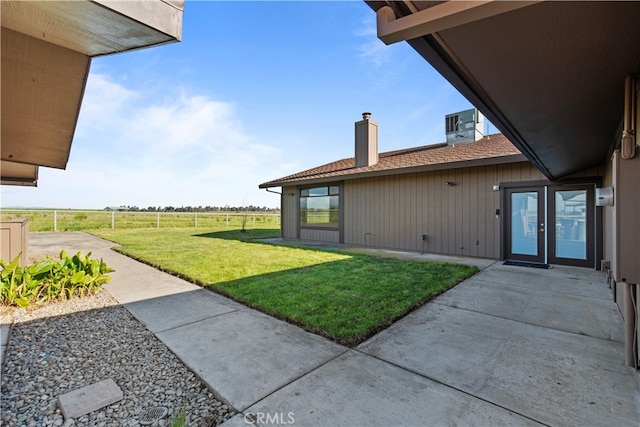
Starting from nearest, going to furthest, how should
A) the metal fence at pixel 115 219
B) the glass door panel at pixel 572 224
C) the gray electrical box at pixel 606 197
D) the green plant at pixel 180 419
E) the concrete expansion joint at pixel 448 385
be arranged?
the green plant at pixel 180 419 → the concrete expansion joint at pixel 448 385 → the gray electrical box at pixel 606 197 → the glass door panel at pixel 572 224 → the metal fence at pixel 115 219

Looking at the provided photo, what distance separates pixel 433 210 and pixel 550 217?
2660mm

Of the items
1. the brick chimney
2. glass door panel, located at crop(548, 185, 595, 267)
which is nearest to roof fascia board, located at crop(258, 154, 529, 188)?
glass door panel, located at crop(548, 185, 595, 267)

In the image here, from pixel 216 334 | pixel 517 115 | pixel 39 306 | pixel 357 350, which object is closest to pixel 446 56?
pixel 517 115

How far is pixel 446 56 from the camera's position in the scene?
1507 millimetres

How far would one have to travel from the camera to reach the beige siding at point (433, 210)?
7398mm

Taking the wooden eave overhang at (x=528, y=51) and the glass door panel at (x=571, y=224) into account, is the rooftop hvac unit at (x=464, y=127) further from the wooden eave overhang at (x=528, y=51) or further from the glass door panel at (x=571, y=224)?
the wooden eave overhang at (x=528, y=51)

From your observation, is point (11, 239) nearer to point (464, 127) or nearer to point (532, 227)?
point (532, 227)

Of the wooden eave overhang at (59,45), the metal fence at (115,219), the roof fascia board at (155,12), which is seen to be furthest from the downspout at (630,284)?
the metal fence at (115,219)

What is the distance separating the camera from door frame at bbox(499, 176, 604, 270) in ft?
19.8

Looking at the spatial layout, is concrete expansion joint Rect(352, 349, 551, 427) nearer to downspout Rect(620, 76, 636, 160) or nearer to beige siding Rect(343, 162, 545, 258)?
downspout Rect(620, 76, 636, 160)

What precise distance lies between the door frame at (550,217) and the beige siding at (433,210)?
122 mm

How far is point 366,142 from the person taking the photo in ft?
36.2

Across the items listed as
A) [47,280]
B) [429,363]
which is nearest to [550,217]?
[429,363]

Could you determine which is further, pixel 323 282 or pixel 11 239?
pixel 323 282
